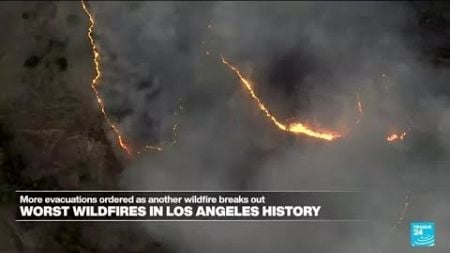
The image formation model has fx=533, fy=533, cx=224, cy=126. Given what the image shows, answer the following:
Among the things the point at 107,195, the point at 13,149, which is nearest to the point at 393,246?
the point at 107,195

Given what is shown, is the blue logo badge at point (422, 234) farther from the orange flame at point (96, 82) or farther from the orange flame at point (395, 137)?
the orange flame at point (96, 82)

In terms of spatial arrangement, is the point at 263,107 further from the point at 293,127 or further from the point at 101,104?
the point at 101,104

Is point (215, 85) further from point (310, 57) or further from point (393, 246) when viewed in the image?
point (393, 246)

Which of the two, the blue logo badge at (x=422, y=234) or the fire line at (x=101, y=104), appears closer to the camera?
the blue logo badge at (x=422, y=234)

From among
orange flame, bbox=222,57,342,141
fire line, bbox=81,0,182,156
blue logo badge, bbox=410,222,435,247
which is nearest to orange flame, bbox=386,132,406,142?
orange flame, bbox=222,57,342,141

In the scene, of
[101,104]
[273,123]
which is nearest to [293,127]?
[273,123]
